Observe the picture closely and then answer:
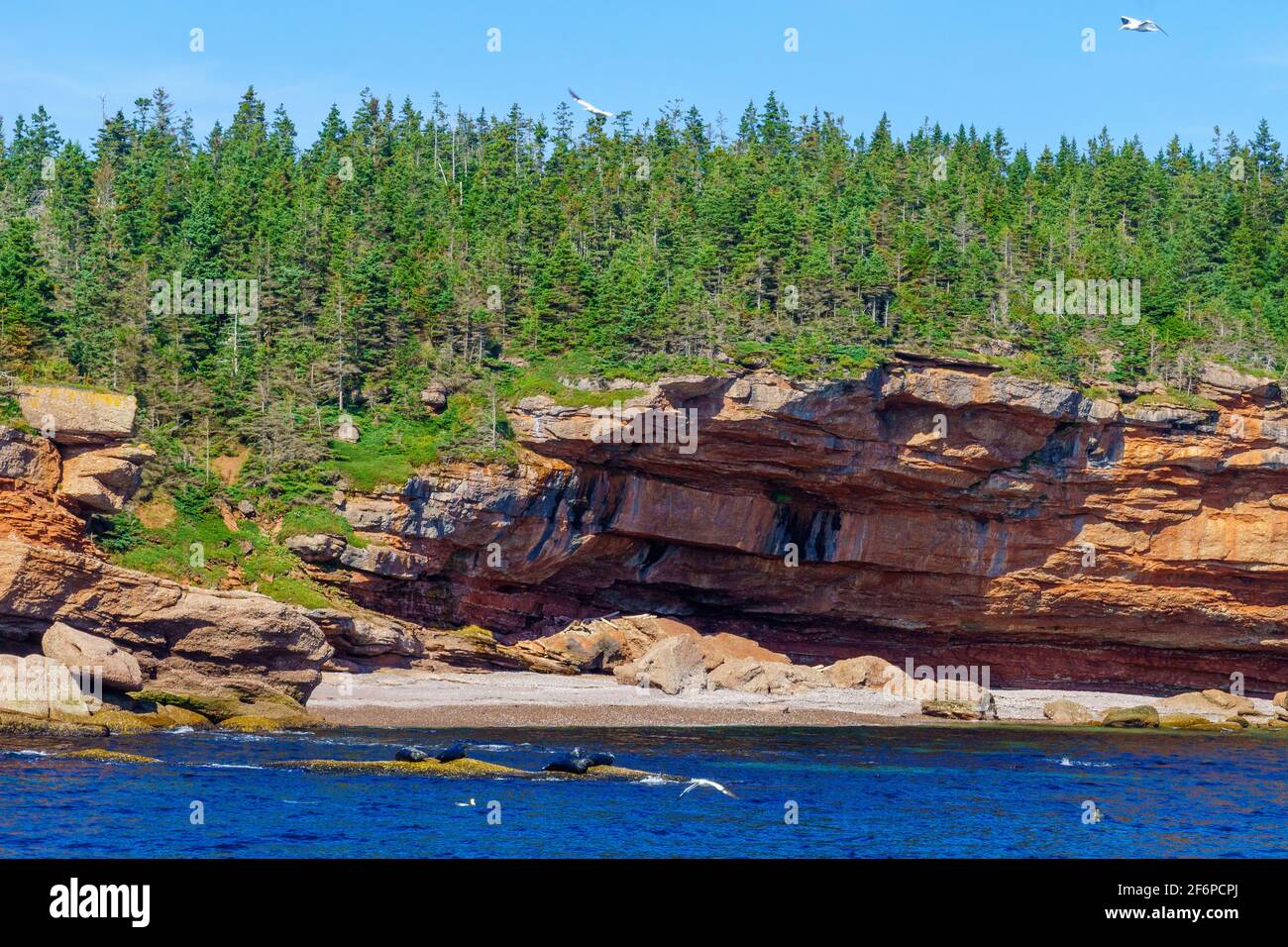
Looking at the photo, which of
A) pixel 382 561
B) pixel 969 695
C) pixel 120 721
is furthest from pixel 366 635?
pixel 969 695

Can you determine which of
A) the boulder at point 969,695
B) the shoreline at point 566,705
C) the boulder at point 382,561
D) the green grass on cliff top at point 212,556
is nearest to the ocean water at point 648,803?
the shoreline at point 566,705

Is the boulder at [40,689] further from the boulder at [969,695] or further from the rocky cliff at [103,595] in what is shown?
the boulder at [969,695]

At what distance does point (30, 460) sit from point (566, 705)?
77.4 feet

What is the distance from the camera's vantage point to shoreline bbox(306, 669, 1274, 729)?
5247 centimetres

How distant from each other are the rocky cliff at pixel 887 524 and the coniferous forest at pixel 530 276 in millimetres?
2618

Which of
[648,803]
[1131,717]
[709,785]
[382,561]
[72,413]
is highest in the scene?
[72,413]

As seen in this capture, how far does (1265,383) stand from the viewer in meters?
64.3

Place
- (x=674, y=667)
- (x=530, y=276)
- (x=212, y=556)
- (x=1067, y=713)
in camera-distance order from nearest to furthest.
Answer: (x=212, y=556), (x=674, y=667), (x=1067, y=713), (x=530, y=276)

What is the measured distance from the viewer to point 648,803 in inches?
1373

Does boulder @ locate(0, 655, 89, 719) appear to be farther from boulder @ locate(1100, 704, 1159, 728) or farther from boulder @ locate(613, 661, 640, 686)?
boulder @ locate(1100, 704, 1159, 728)

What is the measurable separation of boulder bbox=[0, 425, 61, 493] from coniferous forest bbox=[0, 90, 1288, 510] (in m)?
4.28

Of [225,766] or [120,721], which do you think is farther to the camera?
[120,721]

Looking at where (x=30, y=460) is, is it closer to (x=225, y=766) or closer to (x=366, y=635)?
(x=366, y=635)
